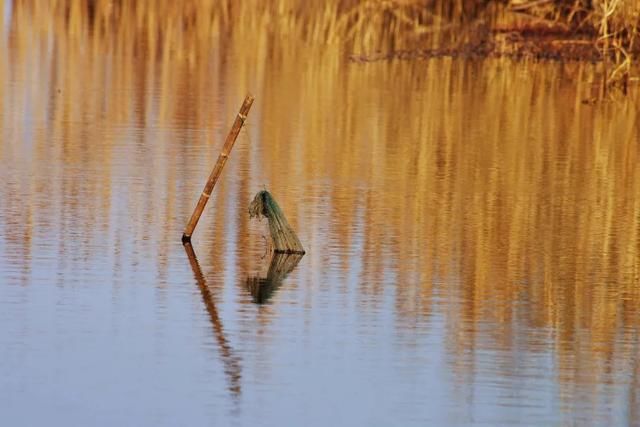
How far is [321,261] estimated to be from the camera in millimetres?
13594

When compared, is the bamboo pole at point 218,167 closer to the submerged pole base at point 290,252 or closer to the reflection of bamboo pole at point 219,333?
the reflection of bamboo pole at point 219,333

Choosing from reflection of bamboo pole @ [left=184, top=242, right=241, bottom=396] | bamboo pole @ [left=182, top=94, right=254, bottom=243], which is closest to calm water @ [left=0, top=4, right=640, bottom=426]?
reflection of bamboo pole @ [left=184, top=242, right=241, bottom=396]

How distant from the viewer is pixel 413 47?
33812mm

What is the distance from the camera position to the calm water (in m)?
9.78

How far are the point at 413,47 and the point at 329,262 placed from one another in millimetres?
20668

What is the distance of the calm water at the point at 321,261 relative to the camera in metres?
9.78

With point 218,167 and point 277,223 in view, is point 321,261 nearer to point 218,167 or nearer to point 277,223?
point 277,223

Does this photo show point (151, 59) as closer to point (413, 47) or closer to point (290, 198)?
point (413, 47)

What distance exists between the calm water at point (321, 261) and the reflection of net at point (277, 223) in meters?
0.20

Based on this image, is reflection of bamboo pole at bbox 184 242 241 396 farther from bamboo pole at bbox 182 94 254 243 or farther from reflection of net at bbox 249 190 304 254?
reflection of net at bbox 249 190 304 254

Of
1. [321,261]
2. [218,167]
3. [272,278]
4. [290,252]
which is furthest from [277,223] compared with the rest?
[272,278]

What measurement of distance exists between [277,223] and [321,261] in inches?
21.7

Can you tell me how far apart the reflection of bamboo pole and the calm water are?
0.08 feet

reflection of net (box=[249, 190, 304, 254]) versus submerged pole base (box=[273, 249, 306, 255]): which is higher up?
reflection of net (box=[249, 190, 304, 254])
